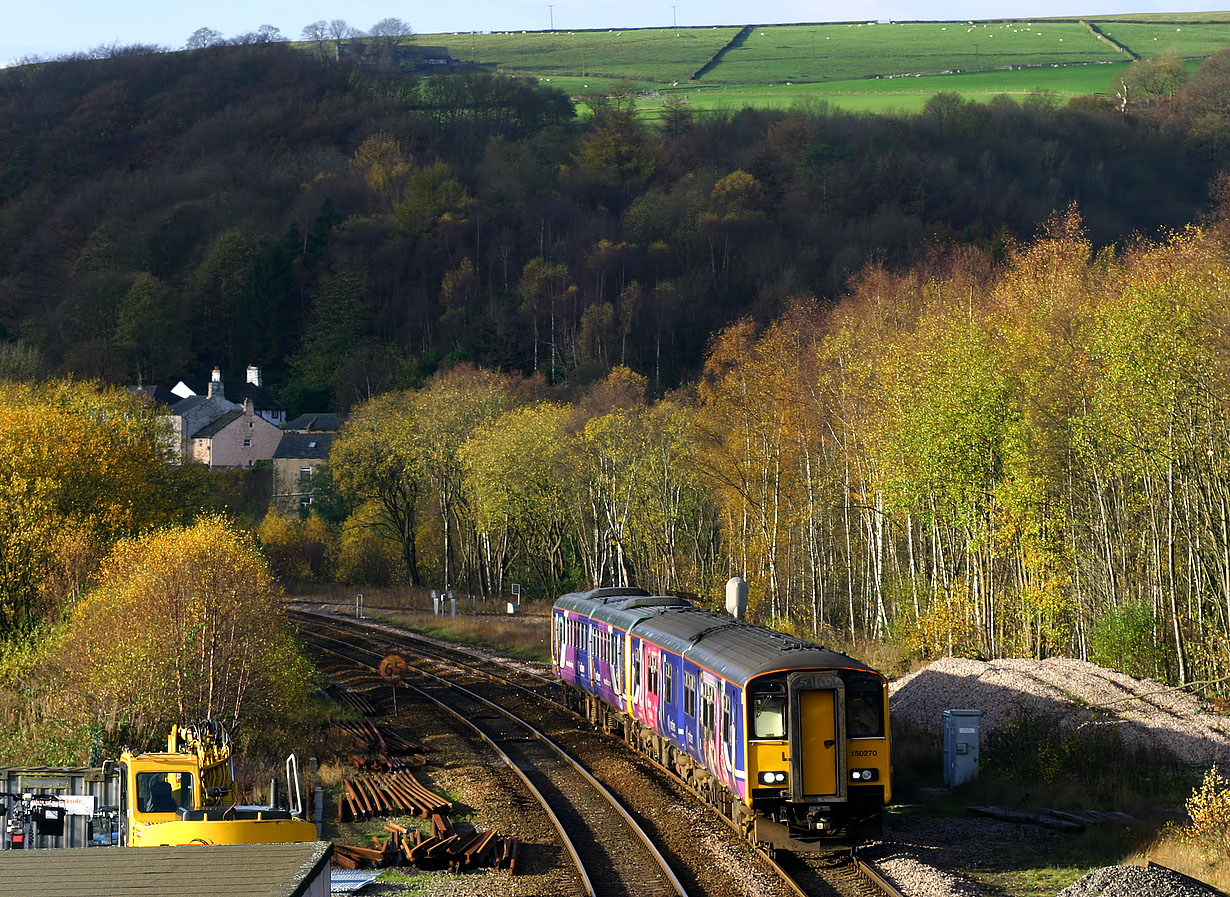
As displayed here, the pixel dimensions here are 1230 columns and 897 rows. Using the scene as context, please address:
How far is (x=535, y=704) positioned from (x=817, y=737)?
16.0 m

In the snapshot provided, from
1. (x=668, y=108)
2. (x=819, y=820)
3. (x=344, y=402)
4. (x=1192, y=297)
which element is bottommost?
(x=344, y=402)

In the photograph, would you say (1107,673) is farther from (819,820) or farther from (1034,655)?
(819,820)

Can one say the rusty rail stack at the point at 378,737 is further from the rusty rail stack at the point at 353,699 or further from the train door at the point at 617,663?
the train door at the point at 617,663

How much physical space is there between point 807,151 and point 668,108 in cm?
2324

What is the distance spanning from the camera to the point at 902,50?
13088 centimetres

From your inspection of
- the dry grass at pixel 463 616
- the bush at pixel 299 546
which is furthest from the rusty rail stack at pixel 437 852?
the bush at pixel 299 546

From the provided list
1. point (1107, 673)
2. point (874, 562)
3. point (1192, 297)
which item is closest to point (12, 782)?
point (1107, 673)

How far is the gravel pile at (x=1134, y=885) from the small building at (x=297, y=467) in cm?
6099

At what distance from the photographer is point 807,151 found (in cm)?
10262

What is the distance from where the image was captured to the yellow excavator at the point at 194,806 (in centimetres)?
1305

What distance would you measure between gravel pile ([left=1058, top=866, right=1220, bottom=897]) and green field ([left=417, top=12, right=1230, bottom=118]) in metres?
103

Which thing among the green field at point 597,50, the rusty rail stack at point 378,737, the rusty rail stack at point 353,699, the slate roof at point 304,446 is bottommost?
the slate roof at point 304,446

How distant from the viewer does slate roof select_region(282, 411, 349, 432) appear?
89225 millimetres

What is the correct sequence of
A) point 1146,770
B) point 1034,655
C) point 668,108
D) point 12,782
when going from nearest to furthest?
point 12,782, point 1146,770, point 1034,655, point 668,108
